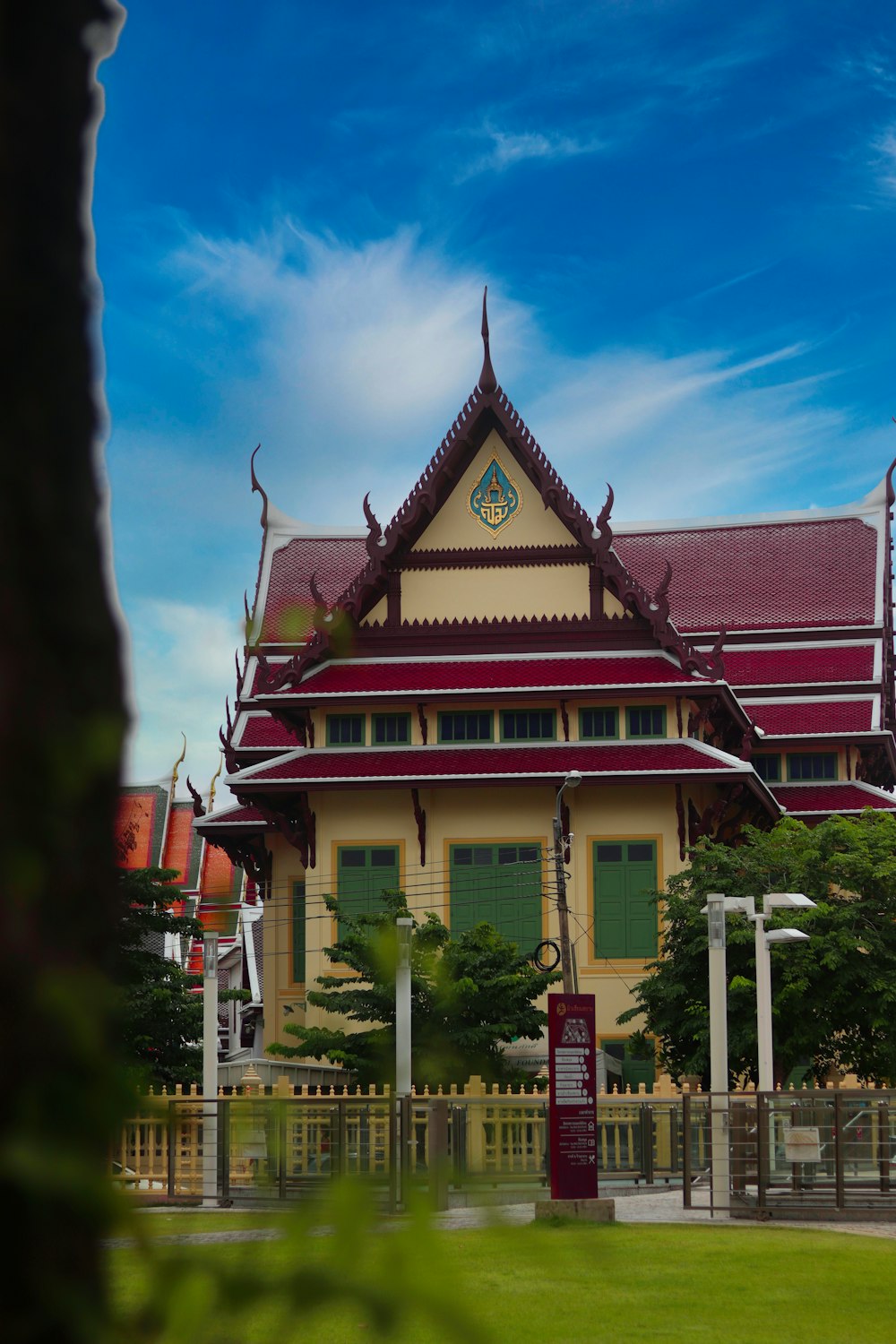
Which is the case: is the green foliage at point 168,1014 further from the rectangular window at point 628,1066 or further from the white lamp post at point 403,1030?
the rectangular window at point 628,1066

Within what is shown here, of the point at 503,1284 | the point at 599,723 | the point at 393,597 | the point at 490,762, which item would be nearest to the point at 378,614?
the point at 393,597

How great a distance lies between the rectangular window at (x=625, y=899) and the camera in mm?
30672

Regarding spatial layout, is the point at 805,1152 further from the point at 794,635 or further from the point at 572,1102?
the point at 794,635

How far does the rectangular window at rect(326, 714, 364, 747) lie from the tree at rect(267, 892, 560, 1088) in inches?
193

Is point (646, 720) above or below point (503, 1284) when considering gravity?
above

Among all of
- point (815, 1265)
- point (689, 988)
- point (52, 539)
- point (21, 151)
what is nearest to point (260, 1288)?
point (52, 539)

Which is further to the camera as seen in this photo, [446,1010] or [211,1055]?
[446,1010]

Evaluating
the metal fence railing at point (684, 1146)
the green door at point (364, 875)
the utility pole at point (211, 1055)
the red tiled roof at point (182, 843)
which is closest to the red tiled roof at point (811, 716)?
the green door at point (364, 875)

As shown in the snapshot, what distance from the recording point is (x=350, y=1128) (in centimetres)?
2012

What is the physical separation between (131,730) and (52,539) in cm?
15

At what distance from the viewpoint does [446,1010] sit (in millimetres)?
26625

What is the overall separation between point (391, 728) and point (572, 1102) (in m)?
15.5

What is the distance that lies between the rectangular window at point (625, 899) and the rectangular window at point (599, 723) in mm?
1938

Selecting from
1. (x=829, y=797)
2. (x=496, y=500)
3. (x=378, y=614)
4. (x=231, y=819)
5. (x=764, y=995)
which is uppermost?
(x=496, y=500)
